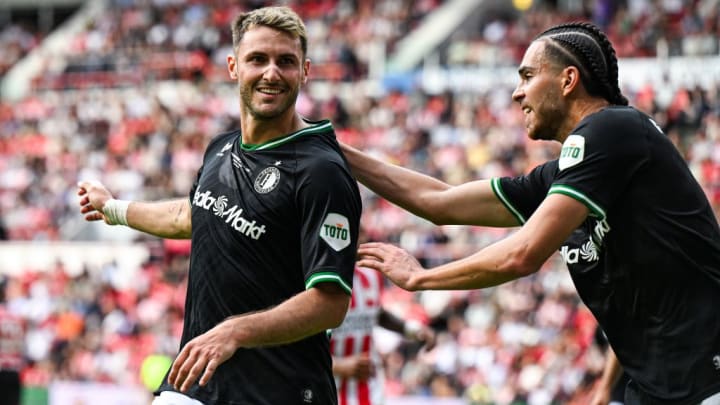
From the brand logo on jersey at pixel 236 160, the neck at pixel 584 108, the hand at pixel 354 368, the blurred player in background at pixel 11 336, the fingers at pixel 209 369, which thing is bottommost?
the blurred player in background at pixel 11 336

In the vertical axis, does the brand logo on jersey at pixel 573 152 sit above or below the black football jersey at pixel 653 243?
above

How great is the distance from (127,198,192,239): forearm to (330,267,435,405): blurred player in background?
2.06 metres

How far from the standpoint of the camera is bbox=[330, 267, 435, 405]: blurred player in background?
25.3 ft

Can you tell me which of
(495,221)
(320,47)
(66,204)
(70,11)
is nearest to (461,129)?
(320,47)

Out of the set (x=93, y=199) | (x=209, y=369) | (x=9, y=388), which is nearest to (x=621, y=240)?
(x=209, y=369)

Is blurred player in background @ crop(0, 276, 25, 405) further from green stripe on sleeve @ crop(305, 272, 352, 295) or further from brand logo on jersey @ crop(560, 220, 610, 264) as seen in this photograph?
brand logo on jersey @ crop(560, 220, 610, 264)

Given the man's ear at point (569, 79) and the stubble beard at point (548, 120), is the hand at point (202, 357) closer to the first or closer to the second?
the stubble beard at point (548, 120)

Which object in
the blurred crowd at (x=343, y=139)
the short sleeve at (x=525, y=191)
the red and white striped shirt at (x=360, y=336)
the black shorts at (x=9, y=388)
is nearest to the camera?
the short sleeve at (x=525, y=191)

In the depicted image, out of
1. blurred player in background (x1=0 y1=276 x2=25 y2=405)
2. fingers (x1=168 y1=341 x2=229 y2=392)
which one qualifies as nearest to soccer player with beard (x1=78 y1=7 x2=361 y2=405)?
fingers (x1=168 y1=341 x2=229 y2=392)

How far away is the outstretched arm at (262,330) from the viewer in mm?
4566

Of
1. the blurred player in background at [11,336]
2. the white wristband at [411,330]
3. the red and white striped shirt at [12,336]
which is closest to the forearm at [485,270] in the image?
the white wristband at [411,330]

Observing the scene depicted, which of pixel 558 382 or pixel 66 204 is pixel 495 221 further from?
pixel 66 204

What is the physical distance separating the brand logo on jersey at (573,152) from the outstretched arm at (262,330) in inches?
39.9

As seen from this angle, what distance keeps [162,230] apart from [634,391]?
232cm
